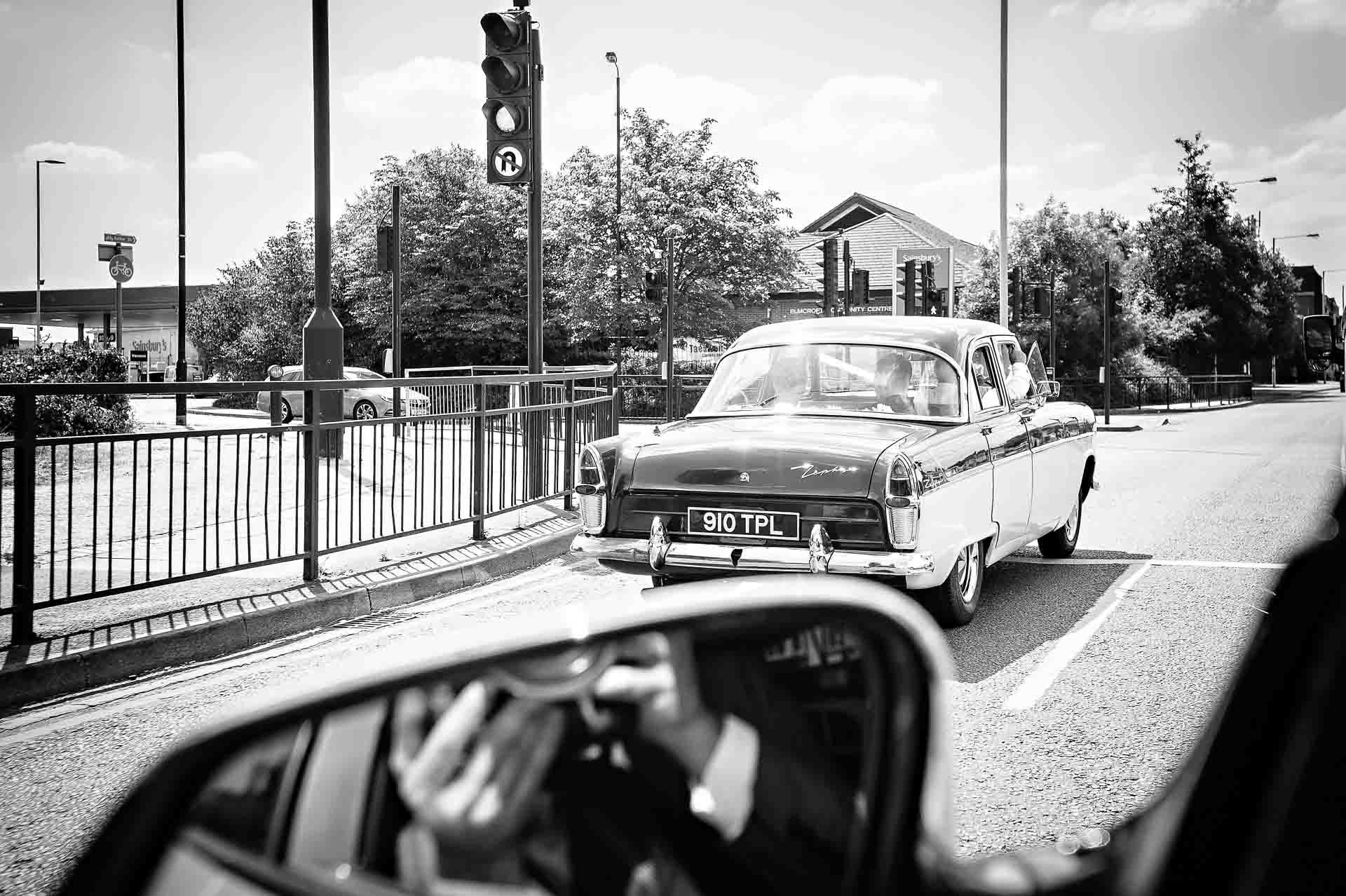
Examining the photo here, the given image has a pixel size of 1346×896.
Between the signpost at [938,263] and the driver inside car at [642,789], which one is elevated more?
the signpost at [938,263]

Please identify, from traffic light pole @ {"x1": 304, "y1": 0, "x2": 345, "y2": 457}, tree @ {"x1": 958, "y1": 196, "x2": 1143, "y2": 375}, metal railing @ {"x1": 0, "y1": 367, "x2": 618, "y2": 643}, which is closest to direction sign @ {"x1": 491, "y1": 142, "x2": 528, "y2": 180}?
traffic light pole @ {"x1": 304, "y1": 0, "x2": 345, "y2": 457}

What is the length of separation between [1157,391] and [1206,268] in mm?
20757

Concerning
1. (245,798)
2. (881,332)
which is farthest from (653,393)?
(245,798)

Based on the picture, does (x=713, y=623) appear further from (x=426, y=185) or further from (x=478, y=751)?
(x=426, y=185)

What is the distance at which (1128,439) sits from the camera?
23516 millimetres

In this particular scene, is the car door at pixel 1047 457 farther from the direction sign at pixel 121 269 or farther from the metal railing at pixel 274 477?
the direction sign at pixel 121 269

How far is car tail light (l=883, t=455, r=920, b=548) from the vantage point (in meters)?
5.64

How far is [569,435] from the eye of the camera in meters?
10.9

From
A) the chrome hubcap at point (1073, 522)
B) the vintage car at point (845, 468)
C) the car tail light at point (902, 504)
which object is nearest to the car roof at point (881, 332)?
the vintage car at point (845, 468)

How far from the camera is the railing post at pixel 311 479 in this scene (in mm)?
7391

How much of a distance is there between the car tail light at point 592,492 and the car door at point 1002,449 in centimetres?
219

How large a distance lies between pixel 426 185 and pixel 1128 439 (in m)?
34.5

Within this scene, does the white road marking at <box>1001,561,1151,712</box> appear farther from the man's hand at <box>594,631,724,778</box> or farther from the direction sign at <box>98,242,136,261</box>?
the direction sign at <box>98,242,136,261</box>

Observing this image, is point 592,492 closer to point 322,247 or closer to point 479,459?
point 479,459
